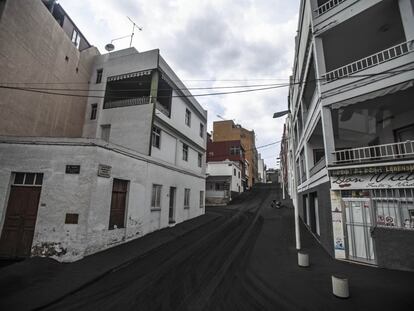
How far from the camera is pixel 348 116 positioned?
11023 millimetres

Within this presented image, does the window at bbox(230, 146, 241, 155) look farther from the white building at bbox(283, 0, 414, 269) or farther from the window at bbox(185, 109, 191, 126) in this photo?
the white building at bbox(283, 0, 414, 269)

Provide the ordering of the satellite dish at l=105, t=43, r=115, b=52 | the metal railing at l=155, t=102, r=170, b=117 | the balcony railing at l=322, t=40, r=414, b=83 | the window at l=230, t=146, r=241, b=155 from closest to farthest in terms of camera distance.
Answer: the balcony railing at l=322, t=40, r=414, b=83 → the metal railing at l=155, t=102, r=170, b=117 → the satellite dish at l=105, t=43, r=115, b=52 → the window at l=230, t=146, r=241, b=155

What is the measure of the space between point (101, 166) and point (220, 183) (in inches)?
919

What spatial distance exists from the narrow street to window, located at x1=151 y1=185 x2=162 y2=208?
409 centimetres

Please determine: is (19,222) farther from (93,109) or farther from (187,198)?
(187,198)

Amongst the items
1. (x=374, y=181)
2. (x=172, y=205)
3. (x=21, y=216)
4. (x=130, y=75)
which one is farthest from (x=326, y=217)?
(x=130, y=75)

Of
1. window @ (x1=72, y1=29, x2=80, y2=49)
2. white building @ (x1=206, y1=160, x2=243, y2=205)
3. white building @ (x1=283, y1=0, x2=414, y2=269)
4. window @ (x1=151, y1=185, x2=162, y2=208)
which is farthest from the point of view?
white building @ (x1=206, y1=160, x2=243, y2=205)

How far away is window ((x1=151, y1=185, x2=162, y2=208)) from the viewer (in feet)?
41.9

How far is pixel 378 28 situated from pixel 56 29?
18.2 meters

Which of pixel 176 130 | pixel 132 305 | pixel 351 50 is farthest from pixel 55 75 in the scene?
pixel 351 50

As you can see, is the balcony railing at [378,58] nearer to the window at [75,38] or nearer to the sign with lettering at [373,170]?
the sign with lettering at [373,170]

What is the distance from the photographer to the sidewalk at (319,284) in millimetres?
4766

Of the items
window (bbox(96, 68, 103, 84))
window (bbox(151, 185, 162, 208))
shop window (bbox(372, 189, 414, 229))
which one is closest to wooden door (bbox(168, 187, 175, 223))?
window (bbox(151, 185, 162, 208))

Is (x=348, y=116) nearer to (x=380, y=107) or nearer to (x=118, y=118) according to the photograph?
(x=380, y=107)
